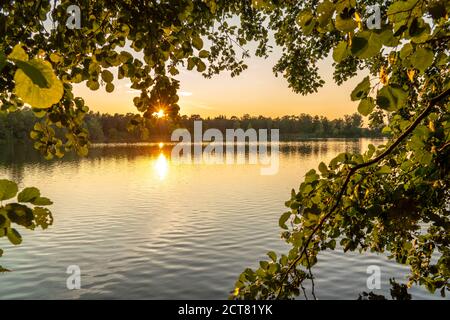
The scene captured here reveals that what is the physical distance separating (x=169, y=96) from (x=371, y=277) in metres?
18.1

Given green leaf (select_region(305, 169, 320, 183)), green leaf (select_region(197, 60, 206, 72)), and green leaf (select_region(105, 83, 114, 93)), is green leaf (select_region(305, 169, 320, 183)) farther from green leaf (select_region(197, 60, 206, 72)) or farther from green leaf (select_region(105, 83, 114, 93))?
green leaf (select_region(105, 83, 114, 93))

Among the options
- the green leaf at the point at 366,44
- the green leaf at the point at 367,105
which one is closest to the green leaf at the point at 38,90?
the green leaf at the point at 366,44

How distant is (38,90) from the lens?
1.09m

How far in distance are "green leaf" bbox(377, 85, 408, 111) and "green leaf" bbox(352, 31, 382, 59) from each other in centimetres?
31

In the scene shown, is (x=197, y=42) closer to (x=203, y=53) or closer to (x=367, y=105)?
(x=203, y=53)

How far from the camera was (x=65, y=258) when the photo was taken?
21938mm

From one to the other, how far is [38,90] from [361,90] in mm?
1424

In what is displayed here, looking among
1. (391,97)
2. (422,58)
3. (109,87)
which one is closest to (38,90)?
(391,97)

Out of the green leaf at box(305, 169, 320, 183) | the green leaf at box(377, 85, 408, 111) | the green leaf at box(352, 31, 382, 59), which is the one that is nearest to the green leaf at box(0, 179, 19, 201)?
the green leaf at box(352, 31, 382, 59)

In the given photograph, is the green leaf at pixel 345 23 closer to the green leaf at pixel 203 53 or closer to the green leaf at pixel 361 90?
the green leaf at pixel 361 90

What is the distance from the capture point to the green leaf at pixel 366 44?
1.45 m

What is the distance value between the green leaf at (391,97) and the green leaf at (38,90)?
4.35 feet

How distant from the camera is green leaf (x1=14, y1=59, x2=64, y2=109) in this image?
1.06 meters
